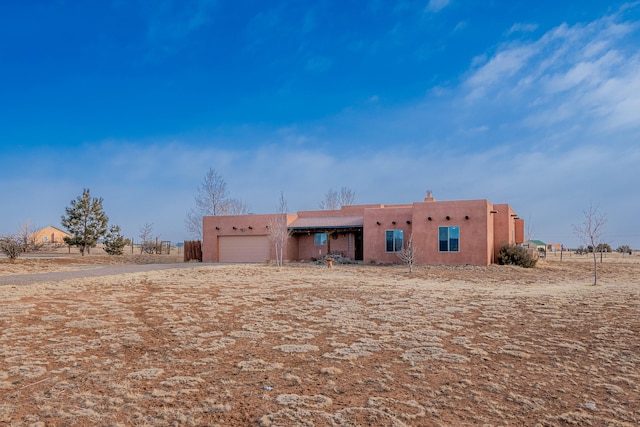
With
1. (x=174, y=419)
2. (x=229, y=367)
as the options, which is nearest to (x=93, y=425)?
(x=174, y=419)

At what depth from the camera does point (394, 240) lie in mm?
27312

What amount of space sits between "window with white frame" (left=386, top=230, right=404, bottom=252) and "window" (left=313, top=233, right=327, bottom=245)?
207 inches

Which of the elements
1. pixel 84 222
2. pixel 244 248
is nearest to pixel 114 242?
pixel 84 222

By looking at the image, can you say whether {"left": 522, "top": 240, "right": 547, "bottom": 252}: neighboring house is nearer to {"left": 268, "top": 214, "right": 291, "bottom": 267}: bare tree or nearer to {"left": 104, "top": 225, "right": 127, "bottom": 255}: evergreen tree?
{"left": 268, "top": 214, "right": 291, "bottom": 267}: bare tree

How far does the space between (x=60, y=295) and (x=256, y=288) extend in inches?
205

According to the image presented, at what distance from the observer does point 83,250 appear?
40.5m

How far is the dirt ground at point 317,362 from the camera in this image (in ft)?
13.3

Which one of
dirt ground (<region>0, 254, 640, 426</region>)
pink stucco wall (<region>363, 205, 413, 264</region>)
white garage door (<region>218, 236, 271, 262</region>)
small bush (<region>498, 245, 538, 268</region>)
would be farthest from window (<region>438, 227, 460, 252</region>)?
dirt ground (<region>0, 254, 640, 426</region>)

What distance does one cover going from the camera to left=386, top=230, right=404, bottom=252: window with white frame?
88.9 ft

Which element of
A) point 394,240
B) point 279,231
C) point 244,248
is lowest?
point 244,248

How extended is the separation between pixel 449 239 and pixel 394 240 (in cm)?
356

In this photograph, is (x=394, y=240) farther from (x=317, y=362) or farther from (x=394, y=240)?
(x=317, y=362)

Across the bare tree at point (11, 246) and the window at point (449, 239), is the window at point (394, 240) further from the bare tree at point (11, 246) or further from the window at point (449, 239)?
the bare tree at point (11, 246)

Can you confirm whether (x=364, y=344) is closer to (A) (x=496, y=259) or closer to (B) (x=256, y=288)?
(B) (x=256, y=288)
